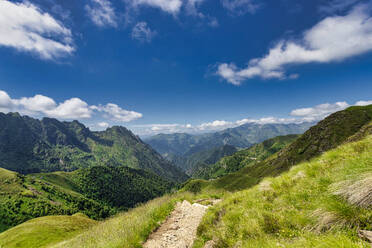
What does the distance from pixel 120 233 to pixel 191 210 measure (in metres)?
4.81

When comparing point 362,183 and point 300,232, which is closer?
point 362,183

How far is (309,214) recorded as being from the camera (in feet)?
15.9

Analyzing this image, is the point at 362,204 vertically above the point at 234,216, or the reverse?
the point at 362,204

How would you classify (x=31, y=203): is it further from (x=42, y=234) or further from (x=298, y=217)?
(x=298, y=217)

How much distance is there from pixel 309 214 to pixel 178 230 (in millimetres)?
6297

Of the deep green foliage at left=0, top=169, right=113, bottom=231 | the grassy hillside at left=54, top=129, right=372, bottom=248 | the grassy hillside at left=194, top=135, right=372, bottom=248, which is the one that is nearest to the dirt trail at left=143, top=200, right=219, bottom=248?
the grassy hillside at left=54, top=129, right=372, bottom=248

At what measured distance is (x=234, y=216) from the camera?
22.3 feet

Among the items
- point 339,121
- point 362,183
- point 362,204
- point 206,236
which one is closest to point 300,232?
point 362,204

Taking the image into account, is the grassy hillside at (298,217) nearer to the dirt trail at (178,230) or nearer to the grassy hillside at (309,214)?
the grassy hillside at (309,214)

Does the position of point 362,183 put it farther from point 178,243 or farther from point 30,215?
point 30,215

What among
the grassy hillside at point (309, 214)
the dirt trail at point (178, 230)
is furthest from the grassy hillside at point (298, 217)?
the dirt trail at point (178, 230)

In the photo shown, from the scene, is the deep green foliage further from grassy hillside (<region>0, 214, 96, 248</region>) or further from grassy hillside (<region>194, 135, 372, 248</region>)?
grassy hillside (<region>194, 135, 372, 248</region>)

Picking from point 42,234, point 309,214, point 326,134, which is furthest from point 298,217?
point 326,134

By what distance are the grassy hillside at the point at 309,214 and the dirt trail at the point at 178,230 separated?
84 centimetres
